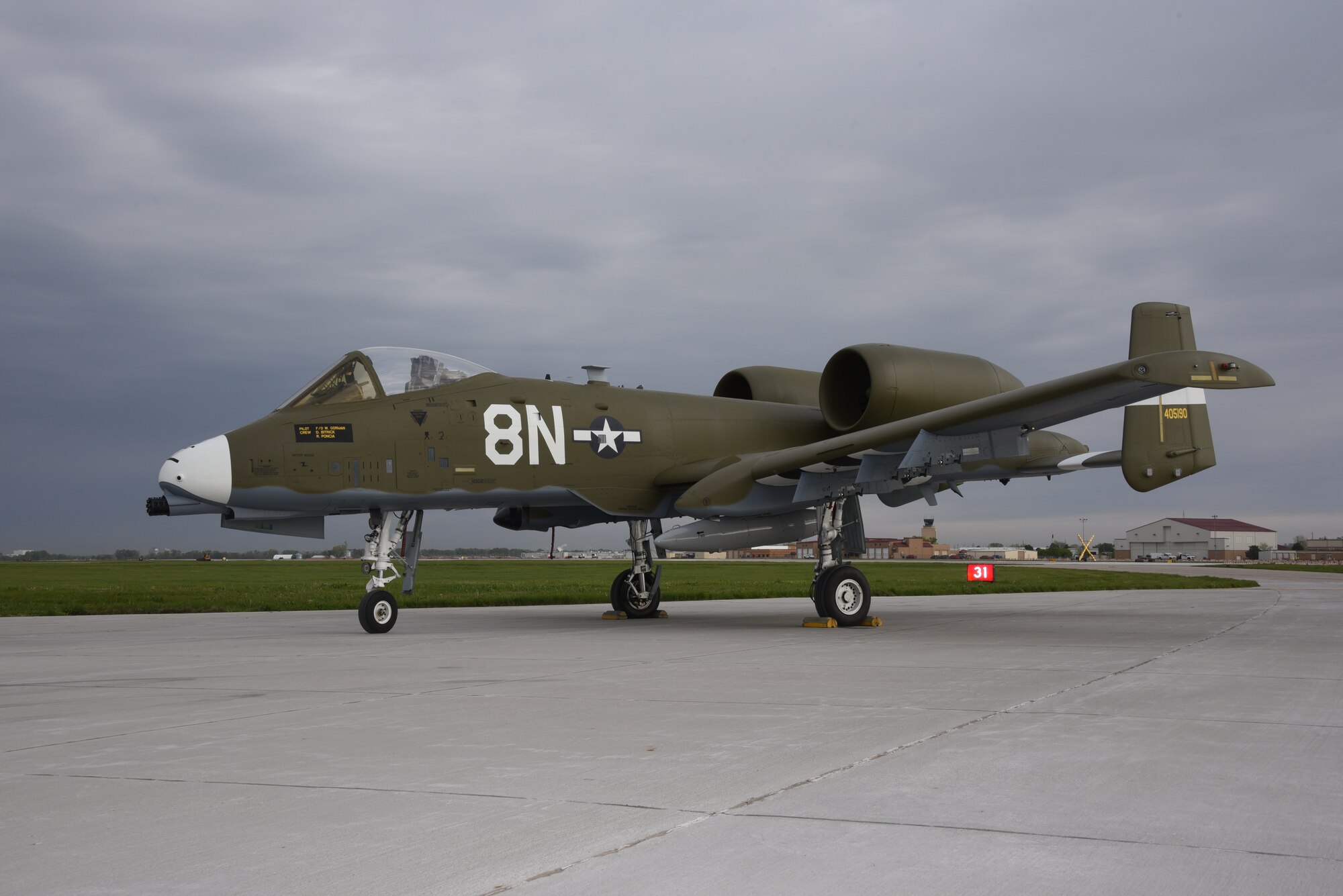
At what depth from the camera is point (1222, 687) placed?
24.5ft

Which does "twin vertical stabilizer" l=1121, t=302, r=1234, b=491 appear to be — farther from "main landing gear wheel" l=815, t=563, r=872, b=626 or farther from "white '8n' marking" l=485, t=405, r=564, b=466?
"white '8n' marking" l=485, t=405, r=564, b=466

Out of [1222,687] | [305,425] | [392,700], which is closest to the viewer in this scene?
[392,700]

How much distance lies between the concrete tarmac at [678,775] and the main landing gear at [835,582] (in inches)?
162

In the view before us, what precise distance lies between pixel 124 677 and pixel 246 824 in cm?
580

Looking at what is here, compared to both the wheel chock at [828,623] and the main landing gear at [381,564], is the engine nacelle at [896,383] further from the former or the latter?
the main landing gear at [381,564]

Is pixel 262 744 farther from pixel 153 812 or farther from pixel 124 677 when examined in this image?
pixel 124 677

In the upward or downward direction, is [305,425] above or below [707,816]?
above

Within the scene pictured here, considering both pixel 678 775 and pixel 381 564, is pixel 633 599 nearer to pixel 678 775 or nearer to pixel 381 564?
pixel 381 564

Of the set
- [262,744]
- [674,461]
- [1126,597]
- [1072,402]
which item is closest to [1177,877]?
[262,744]

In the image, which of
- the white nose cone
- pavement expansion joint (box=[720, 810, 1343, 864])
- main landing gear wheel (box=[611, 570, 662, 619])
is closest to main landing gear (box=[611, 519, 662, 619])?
main landing gear wheel (box=[611, 570, 662, 619])

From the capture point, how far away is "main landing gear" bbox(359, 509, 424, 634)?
13258mm

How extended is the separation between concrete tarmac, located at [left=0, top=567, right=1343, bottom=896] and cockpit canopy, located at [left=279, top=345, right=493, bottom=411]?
4.36m

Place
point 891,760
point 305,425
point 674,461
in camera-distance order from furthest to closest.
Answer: point 674,461 → point 305,425 → point 891,760

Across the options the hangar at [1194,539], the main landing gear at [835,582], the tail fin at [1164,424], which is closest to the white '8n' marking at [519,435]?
the main landing gear at [835,582]
